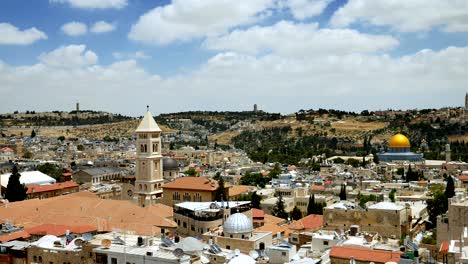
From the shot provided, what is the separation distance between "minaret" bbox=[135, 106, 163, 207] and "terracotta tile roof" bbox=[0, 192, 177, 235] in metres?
8.11

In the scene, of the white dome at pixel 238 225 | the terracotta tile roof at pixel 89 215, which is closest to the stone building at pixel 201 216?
the terracotta tile roof at pixel 89 215

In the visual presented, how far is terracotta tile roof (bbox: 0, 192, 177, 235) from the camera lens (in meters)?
31.1

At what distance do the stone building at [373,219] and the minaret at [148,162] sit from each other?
1886 cm

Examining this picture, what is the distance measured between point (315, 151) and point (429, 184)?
175ft

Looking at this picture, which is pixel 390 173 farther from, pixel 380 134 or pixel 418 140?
pixel 380 134

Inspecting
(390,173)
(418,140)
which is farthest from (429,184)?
(418,140)

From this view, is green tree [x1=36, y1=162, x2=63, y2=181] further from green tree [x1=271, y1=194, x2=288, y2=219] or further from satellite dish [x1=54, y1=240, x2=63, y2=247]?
satellite dish [x1=54, y1=240, x2=63, y2=247]

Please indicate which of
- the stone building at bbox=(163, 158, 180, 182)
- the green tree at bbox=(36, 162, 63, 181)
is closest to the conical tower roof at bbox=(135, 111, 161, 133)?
the stone building at bbox=(163, 158, 180, 182)

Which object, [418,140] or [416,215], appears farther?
[418,140]

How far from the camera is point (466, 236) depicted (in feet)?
66.7

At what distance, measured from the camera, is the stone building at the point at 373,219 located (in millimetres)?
31062

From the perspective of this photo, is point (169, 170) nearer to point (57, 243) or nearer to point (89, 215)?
point (89, 215)

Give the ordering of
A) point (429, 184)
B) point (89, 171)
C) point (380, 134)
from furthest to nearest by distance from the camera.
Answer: point (380, 134), point (89, 171), point (429, 184)

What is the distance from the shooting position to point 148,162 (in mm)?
46094
